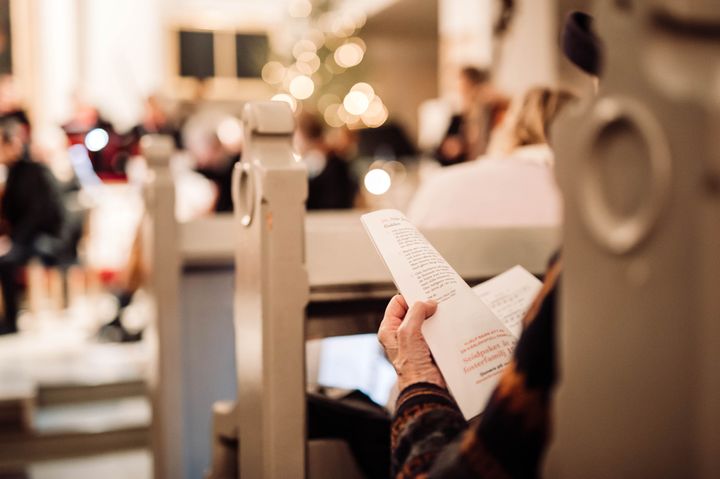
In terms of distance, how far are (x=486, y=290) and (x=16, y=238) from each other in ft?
18.6

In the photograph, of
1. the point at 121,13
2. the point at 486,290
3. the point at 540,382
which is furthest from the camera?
the point at 121,13

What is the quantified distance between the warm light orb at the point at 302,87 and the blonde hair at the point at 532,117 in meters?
6.96

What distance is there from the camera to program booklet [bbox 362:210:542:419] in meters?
1.15

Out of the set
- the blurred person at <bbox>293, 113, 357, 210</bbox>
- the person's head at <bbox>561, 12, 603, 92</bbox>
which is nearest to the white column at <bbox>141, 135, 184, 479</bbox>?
the person's head at <bbox>561, 12, 603, 92</bbox>

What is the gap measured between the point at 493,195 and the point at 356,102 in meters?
7.83

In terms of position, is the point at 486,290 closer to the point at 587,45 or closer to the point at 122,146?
the point at 587,45

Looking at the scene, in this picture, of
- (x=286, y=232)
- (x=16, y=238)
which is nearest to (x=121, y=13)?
(x=16, y=238)

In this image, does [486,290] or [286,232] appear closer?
[486,290]

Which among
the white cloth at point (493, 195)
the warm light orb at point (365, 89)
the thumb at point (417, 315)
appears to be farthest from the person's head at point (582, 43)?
the warm light orb at point (365, 89)

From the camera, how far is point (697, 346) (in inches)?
23.6

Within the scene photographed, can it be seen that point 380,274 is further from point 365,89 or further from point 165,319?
point 365,89

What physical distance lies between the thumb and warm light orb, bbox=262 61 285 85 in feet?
29.8

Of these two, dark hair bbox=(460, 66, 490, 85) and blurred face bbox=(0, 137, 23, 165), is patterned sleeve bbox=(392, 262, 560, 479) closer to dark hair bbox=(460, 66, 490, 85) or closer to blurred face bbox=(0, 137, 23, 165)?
dark hair bbox=(460, 66, 490, 85)

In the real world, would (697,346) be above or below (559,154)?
below
